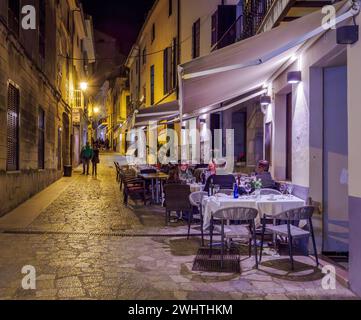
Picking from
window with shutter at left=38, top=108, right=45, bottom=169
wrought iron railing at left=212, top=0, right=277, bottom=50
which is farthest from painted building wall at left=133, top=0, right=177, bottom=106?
wrought iron railing at left=212, top=0, right=277, bottom=50

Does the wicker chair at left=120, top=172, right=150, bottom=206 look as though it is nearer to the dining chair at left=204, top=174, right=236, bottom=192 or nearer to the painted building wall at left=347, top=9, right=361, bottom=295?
the dining chair at left=204, top=174, right=236, bottom=192

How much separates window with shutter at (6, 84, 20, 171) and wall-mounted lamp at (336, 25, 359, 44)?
8229 mm

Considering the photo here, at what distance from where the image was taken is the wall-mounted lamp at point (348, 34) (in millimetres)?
5289

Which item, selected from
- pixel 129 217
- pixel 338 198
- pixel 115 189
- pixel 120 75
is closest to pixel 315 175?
pixel 338 198

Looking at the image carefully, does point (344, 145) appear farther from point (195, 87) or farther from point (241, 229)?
point (195, 87)

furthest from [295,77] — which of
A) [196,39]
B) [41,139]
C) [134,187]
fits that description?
[196,39]

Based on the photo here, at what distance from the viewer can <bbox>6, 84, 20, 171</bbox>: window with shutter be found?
11.0 metres

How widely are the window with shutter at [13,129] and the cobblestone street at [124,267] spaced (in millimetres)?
2148

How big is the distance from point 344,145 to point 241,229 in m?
2.13

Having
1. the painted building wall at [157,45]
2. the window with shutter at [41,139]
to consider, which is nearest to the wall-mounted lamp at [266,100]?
the window with shutter at [41,139]

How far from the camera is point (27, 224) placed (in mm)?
9547

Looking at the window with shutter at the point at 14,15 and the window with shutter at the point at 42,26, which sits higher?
the window with shutter at the point at 42,26

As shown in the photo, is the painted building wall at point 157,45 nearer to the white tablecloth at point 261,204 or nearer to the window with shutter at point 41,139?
the window with shutter at point 41,139
